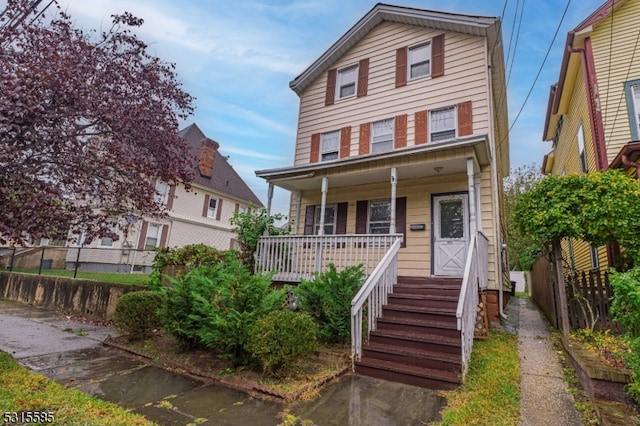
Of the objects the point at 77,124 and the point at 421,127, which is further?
the point at 421,127

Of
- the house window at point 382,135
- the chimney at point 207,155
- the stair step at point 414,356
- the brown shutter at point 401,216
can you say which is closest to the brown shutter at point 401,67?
the house window at point 382,135

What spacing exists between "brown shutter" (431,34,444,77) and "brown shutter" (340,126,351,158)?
3.08 m

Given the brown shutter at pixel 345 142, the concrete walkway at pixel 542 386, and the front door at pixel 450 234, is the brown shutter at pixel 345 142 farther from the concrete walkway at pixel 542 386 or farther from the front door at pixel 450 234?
the concrete walkway at pixel 542 386

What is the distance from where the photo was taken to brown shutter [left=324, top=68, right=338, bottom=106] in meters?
11.9

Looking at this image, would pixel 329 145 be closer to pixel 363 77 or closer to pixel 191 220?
pixel 363 77

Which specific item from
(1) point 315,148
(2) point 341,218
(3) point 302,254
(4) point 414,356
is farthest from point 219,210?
(4) point 414,356

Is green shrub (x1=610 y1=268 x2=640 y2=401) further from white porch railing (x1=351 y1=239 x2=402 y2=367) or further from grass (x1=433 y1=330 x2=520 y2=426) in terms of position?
white porch railing (x1=351 y1=239 x2=402 y2=367)

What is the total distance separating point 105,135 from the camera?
4.84m

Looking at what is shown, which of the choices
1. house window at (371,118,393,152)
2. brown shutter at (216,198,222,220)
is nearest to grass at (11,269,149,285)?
house window at (371,118,393,152)

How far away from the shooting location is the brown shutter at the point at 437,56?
9.86m

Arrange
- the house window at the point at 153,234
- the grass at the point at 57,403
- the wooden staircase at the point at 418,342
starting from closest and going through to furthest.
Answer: the grass at the point at 57,403, the wooden staircase at the point at 418,342, the house window at the point at 153,234

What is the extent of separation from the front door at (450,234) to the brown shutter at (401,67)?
13.4 ft

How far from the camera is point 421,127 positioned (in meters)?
9.72

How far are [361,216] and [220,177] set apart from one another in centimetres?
1632
